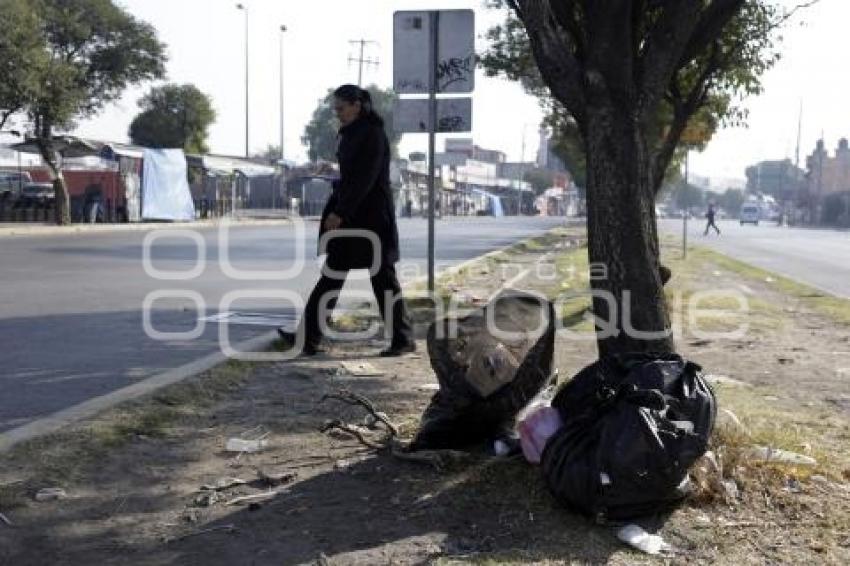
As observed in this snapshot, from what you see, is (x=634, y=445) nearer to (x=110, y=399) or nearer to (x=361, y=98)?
(x=110, y=399)

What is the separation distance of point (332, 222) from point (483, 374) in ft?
8.31

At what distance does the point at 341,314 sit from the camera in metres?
9.15

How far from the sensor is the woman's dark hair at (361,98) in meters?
6.30

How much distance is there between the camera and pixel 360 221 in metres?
6.55

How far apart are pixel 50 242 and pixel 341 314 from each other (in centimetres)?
1443

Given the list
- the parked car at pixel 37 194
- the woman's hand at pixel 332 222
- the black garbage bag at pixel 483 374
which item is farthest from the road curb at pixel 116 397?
the parked car at pixel 37 194

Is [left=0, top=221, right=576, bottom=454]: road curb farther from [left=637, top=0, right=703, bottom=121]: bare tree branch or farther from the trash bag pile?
[left=637, top=0, right=703, bottom=121]: bare tree branch

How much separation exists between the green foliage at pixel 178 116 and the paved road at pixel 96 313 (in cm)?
3277

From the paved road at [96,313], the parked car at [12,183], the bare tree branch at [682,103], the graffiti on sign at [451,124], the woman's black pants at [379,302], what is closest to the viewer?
the paved road at [96,313]

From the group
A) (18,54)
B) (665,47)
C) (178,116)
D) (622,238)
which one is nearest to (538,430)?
(622,238)

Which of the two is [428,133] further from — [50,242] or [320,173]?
[320,173]

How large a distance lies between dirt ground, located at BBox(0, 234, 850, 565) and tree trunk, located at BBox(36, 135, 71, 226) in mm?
24829

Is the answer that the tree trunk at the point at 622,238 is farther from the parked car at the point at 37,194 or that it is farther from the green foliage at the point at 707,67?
the parked car at the point at 37,194

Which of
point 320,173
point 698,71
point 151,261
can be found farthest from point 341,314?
point 320,173
